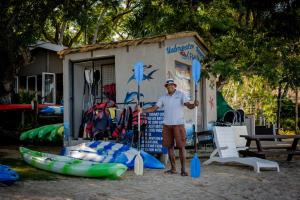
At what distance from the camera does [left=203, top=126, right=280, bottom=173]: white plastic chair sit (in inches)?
323

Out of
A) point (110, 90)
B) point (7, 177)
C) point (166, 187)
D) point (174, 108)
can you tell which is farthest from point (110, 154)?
point (110, 90)

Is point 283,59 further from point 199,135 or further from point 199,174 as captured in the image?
point 199,174

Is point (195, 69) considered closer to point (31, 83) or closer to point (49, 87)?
point (49, 87)

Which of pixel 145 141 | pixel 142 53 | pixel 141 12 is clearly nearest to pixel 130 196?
pixel 145 141

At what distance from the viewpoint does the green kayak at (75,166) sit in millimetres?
6937

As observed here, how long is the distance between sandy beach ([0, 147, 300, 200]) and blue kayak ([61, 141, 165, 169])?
35 centimetres

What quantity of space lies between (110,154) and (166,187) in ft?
7.53

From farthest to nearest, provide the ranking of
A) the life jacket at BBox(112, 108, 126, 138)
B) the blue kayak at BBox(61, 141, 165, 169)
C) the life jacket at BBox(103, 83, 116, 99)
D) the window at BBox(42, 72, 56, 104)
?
the window at BBox(42, 72, 56, 104)
the life jacket at BBox(103, 83, 116, 99)
the life jacket at BBox(112, 108, 126, 138)
the blue kayak at BBox(61, 141, 165, 169)

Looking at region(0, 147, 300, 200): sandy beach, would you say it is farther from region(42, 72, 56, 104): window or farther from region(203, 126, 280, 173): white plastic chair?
region(42, 72, 56, 104): window

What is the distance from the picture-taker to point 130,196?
571 centimetres

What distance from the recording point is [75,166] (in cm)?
728

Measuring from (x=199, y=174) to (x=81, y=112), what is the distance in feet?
15.9

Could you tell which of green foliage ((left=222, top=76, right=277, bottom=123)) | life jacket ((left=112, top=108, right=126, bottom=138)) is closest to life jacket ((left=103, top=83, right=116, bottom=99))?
life jacket ((left=112, top=108, right=126, bottom=138))

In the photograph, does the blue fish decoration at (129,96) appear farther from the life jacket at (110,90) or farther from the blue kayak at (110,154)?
the blue kayak at (110,154)
